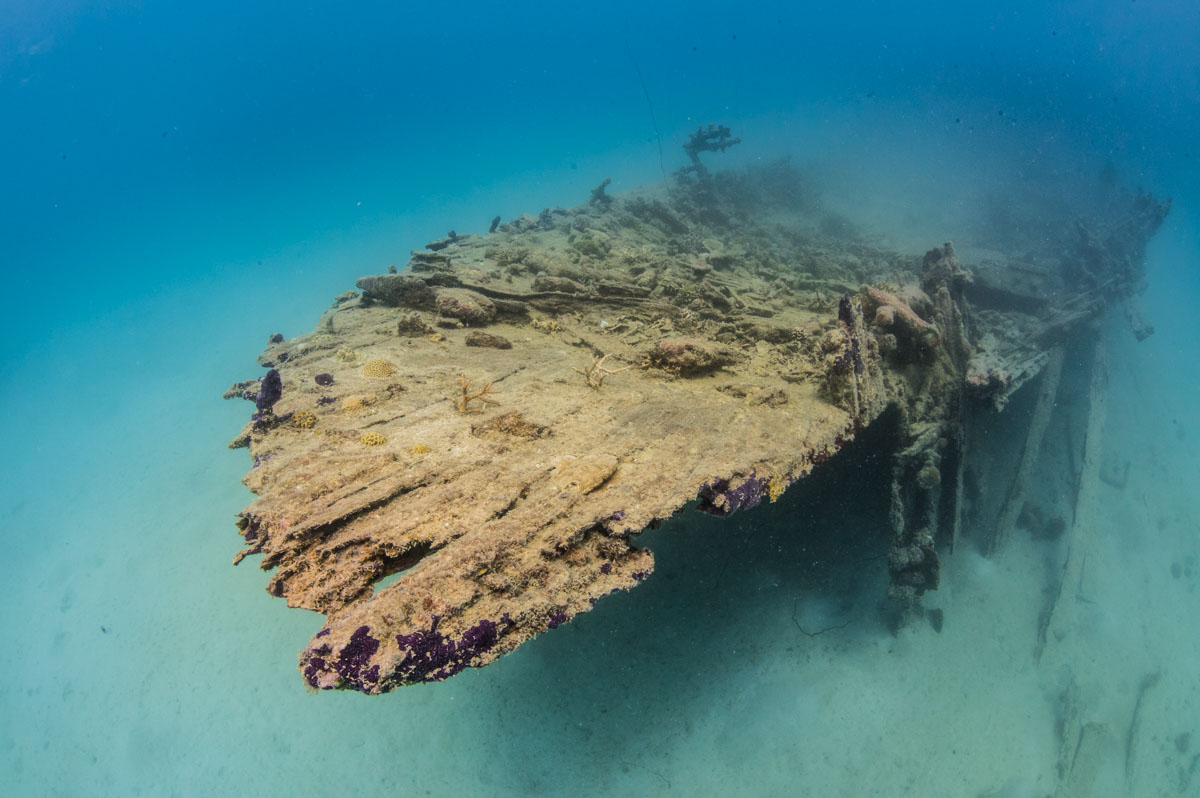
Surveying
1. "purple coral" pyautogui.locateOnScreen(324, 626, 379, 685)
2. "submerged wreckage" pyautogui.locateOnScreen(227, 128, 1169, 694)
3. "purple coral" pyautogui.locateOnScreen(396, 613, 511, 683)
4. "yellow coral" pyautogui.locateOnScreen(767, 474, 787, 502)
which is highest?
"submerged wreckage" pyautogui.locateOnScreen(227, 128, 1169, 694)

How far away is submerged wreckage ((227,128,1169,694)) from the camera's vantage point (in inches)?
107

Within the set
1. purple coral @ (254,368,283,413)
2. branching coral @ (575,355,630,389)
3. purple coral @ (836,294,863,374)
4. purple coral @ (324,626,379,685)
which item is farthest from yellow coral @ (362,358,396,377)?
purple coral @ (836,294,863,374)

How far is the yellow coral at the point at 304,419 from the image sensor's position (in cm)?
439

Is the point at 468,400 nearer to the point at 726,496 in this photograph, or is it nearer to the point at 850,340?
the point at 726,496

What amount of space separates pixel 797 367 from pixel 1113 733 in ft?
35.5

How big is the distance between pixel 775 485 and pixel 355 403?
417 cm

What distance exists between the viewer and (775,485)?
398cm

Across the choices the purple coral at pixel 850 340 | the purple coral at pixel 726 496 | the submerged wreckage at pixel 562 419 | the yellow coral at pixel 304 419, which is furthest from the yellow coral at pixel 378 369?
the purple coral at pixel 850 340

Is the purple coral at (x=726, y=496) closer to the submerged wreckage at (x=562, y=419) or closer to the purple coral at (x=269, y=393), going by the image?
the submerged wreckage at (x=562, y=419)

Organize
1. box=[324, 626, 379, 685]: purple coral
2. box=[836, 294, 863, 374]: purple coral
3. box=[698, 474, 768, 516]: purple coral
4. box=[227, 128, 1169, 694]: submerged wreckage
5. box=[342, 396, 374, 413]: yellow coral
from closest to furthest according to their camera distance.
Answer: box=[324, 626, 379, 685]: purple coral → box=[227, 128, 1169, 694]: submerged wreckage → box=[698, 474, 768, 516]: purple coral → box=[342, 396, 374, 413]: yellow coral → box=[836, 294, 863, 374]: purple coral

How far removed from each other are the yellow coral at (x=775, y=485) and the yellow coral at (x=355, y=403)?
158 inches

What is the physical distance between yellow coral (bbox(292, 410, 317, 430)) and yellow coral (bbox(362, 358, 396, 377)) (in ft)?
3.81

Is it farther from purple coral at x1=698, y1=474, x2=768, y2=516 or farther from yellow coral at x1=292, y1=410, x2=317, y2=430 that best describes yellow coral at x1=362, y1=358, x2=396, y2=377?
purple coral at x1=698, y1=474, x2=768, y2=516

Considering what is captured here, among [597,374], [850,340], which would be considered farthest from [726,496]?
[850,340]
